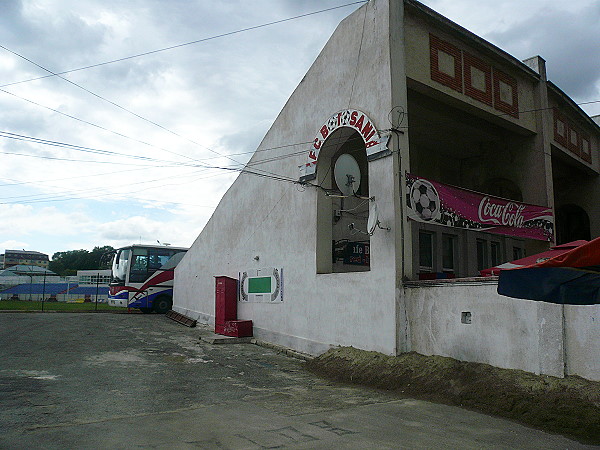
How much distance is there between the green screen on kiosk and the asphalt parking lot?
2.21 m

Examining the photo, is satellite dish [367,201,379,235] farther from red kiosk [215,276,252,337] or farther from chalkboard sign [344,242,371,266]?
red kiosk [215,276,252,337]

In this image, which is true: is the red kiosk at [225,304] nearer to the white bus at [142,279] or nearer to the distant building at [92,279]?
the white bus at [142,279]

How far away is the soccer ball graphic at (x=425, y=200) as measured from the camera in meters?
11.1

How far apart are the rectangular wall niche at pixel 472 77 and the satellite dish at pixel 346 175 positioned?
2.93 metres

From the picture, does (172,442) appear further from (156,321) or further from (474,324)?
(156,321)

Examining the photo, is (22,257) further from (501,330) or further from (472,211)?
(501,330)

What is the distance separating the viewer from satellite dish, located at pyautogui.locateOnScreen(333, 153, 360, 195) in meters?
12.3

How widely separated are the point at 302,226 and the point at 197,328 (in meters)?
7.74

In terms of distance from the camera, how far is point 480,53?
1413 centimetres

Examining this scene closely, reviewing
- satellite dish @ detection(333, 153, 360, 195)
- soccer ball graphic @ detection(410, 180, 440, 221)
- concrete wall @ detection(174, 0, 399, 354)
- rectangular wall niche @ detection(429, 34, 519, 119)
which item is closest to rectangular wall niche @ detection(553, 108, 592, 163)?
rectangular wall niche @ detection(429, 34, 519, 119)

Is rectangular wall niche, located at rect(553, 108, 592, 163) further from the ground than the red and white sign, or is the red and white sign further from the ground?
rectangular wall niche, located at rect(553, 108, 592, 163)

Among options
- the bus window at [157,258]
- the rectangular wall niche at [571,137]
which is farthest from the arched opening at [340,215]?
the bus window at [157,258]

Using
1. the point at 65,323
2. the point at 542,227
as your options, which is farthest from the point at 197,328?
the point at 542,227

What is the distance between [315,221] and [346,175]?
1751 mm
